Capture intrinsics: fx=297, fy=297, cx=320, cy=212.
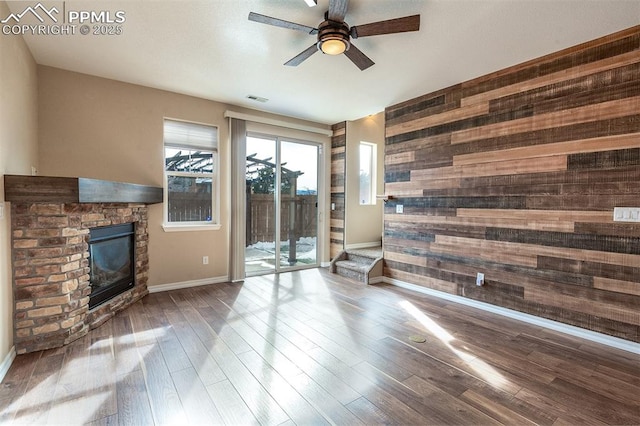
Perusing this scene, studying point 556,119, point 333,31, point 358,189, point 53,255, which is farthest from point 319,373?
point 358,189

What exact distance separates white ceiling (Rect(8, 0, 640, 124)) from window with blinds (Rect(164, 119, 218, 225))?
575 millimetres

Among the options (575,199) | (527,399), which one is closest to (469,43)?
(575,199)

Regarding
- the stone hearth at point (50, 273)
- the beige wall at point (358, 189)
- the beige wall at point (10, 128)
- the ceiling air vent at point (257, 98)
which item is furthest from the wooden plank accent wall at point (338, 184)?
the beige wall at point (10, 128)

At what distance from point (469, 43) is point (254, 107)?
309 cm

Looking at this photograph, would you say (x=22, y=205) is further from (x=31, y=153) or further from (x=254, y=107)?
(x=254, y=107)

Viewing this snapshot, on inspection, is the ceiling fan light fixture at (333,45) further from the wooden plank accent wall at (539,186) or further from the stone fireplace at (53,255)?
the stone fireplace at (53,255)

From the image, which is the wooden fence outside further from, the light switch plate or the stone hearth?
the light switch plate

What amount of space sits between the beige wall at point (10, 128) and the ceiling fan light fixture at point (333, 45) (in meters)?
2.37

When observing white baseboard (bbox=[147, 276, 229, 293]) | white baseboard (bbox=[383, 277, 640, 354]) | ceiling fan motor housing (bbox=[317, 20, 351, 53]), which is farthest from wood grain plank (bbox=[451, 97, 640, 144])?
white baseboard (bbox=[147, 276, 229, 293])

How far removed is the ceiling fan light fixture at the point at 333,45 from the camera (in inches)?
91.3

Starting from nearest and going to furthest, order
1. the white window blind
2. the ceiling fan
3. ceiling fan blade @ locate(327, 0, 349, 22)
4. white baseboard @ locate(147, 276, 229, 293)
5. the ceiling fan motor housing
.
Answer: ceiling fan blade @ locate(327, 0, 349, 22)
the ceiling fan
the ceiling fan motor housing
white baseboard @ locate(147, 276, 229, 293)
the white window blind

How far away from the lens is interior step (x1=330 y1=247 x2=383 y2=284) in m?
4.59

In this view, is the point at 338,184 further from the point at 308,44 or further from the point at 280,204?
the point at 308,44

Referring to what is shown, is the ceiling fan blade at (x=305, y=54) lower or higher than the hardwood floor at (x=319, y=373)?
higher
